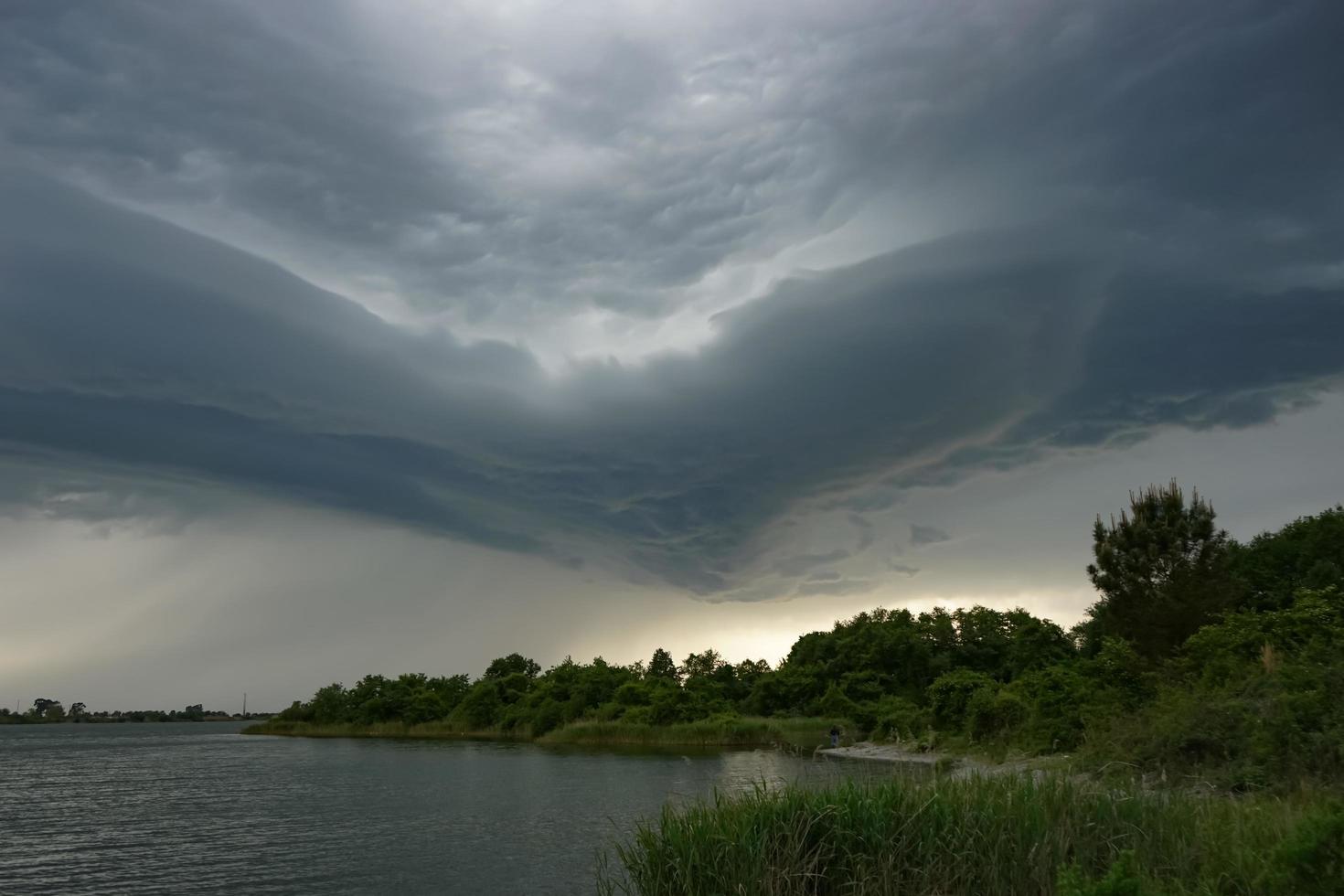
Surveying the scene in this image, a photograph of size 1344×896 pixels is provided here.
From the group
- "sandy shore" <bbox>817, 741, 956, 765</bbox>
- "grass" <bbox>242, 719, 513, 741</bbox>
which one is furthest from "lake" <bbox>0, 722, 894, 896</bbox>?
"grass" <bbox>242, 719, 513, 741</bbox>

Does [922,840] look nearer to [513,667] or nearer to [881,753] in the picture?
[881,753]

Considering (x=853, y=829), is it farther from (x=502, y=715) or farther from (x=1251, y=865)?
(x=502, y=715)

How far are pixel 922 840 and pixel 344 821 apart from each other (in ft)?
105

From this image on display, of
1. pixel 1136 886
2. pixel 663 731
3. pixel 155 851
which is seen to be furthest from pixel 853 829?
pixel 663 731

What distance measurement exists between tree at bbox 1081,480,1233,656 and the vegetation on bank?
3.7 inches

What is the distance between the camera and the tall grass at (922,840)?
47.7ft

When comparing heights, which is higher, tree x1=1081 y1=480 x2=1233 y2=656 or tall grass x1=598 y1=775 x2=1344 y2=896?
tree x1=1081 y1=480 x2=1233 y2=656

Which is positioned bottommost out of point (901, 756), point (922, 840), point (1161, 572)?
point (901, 756)

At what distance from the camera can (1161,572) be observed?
155 feet

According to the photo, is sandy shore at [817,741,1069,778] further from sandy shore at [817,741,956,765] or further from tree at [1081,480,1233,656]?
tree at [1081,480,1233,656]

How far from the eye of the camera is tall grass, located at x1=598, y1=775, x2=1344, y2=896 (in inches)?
572

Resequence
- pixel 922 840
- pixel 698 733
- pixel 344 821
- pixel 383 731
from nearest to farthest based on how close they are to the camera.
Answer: pixel 922 840 < pixel 344 821 < pixel 698 733 < pixel 383 731

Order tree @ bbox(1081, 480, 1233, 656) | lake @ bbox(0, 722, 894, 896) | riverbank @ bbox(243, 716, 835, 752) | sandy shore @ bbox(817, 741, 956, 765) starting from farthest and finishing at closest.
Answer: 1. riverbank @ bbox(243, 716, 835, 752)
2. sandy shore @ bbox(817, 741, 956, 765)
3. tree @ bbox(1081, 480, 1233, 656)
4. lake @ bbox(0, 722, 894, 896)

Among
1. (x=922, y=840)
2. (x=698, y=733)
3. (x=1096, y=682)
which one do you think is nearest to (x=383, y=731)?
(x=698, y=733)
